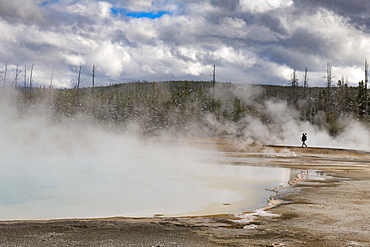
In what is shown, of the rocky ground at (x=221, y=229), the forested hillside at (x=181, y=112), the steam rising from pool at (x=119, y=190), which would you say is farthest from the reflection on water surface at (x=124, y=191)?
the forested hillside at (x=181, y=112)

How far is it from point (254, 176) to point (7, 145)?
27.0 m

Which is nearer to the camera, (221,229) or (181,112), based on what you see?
(221,229)

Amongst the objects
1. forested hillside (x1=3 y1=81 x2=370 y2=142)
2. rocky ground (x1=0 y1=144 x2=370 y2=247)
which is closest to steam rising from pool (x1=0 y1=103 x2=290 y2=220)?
rocky ground (x1=0 y1=144 x2=370 y2=247)

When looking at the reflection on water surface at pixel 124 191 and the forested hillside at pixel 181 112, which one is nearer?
the reflection on water surface at pixel 124 191

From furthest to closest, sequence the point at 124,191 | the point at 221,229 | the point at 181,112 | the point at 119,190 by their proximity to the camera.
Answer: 1. the point at 181,112
2. the point at 119,190
3. the point at 124,191
4. the point at 221,229

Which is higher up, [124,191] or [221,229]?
[221,229]

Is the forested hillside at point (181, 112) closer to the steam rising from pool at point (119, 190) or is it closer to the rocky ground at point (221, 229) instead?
the steam rising from pool at point (119, 190)

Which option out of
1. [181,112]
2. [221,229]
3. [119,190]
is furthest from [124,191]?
[181,112]

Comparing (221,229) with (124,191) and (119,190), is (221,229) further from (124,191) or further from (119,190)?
(119,190)

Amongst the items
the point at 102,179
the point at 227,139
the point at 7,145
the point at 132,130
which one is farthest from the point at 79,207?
the point at 132,130

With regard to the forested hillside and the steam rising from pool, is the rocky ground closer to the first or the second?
the steam rising from pool

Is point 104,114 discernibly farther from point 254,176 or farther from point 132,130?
point 254,176

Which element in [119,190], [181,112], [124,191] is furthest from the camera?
[181,112]

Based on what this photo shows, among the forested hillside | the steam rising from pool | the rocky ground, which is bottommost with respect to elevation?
the steam rising from pool
